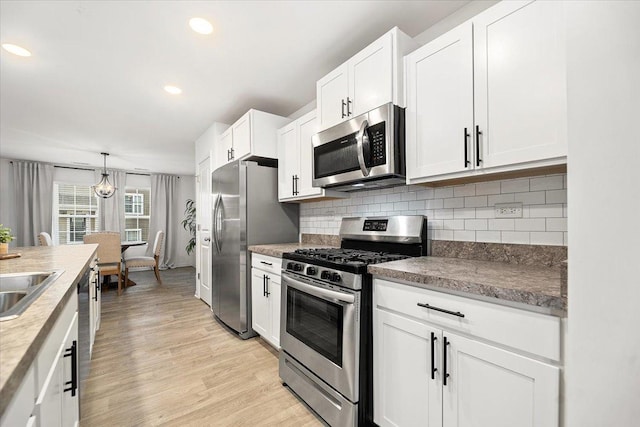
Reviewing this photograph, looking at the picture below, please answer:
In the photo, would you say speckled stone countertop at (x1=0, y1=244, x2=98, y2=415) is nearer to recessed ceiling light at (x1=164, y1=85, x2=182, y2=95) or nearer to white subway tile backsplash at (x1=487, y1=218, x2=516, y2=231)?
white subway tile backsplash at (x1=487, y1=218, x2=516, y2=231)

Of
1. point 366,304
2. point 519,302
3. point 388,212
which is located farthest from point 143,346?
point 519,302

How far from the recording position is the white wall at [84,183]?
18.9 ft

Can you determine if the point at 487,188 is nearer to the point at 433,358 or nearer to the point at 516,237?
the point at 516,237

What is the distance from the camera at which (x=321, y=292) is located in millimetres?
1721

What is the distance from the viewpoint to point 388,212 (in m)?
2.22

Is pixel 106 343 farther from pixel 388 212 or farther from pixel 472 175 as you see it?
pixel 472 175

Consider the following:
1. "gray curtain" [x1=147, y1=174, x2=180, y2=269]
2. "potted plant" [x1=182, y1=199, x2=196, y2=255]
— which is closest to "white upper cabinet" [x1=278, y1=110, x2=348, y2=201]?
"potted plant" [x1=182, y1=199, x2=196, y2=255]

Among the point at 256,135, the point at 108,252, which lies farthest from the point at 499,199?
the point at 108,252

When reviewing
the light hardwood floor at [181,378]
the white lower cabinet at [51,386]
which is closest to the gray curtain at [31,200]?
the light hardwood floor at [181,378]

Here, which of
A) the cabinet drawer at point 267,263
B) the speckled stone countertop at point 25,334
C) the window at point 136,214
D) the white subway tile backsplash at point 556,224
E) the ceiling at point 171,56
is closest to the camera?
the speckled stone countertop at point 25,334

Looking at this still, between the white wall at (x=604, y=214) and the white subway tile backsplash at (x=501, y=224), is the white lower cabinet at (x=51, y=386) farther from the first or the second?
the white subway tile backsplash at (x=501, y=224)

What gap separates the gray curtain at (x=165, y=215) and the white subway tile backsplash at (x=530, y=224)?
7701 mm

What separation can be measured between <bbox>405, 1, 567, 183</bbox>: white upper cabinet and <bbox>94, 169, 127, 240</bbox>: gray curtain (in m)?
7.31

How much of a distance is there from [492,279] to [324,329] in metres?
0.97
